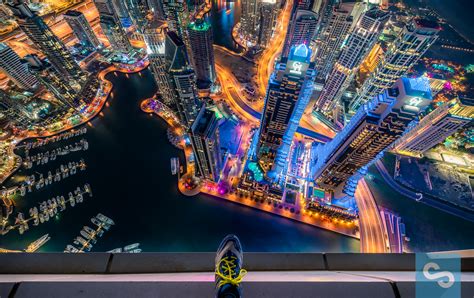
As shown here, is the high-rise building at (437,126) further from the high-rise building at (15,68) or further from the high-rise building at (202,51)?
the high-rise building at (15,68)

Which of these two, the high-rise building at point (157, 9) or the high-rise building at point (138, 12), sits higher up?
the high-rise building at point (157, 9)

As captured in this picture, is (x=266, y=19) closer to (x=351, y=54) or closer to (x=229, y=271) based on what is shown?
(x=351, y=54)

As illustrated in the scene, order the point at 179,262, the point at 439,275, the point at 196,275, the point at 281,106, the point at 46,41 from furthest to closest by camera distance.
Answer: the point at 46,41 < the point at 281,106 < the point at 179,262 < the point at 196,275 < the point at 439,275

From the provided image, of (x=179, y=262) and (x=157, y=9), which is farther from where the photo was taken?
(x=157, y=9)

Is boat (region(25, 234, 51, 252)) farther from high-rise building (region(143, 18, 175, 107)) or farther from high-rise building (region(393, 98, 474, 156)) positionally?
high-rise building (region(393, 98, 474, 156))

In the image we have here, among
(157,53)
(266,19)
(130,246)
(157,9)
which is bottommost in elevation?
(130,246)

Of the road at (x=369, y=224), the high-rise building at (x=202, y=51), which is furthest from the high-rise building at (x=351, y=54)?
the high-rise building at (x=202, y=51)

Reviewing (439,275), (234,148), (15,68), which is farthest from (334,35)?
(15,68)
